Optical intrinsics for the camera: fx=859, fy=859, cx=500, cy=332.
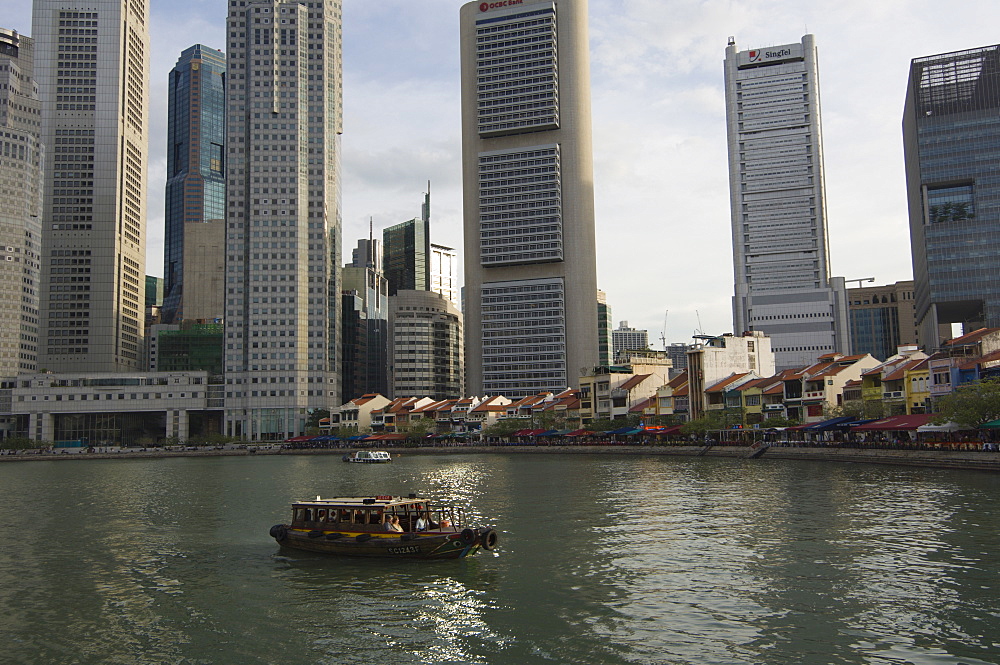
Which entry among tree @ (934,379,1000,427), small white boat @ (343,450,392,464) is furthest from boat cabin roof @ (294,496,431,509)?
small white boat @ (343,450,392,464)

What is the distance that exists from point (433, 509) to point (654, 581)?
1405 cm

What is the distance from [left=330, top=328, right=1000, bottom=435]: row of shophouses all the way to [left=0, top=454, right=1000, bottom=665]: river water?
36.6 m

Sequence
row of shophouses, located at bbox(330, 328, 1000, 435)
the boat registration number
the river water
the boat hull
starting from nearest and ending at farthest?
the river water → the boat hull → the boat registration number → row of shophouses, located at bbox(330, 328, 1000, 435)

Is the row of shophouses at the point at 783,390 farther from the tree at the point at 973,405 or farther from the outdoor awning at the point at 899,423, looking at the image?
the tree at the point at 973,405

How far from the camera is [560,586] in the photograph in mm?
37562

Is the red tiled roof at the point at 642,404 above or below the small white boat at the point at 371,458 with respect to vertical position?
above

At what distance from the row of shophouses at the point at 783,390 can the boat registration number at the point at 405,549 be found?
7353cm

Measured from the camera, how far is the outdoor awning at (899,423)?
9356 centimetres

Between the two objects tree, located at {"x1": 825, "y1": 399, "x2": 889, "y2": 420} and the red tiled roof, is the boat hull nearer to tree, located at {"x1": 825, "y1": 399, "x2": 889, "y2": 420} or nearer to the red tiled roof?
tree, located at {"x1": 825, "y1": 399, "x2": 889, "y2": 420}

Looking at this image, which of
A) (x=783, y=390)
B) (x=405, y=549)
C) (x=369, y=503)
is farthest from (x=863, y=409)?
(x=405, y=549)

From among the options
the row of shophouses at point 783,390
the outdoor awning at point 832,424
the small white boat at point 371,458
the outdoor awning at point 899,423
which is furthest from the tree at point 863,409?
the small white boat at point 371,458

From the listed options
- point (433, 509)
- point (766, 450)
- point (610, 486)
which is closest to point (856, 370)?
point (766, 450)

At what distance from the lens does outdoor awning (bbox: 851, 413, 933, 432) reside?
93.6 m

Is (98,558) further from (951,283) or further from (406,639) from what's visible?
Result: (951,283)
